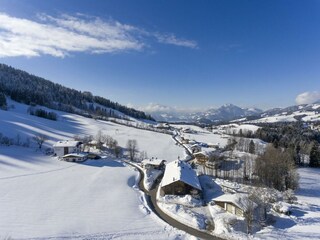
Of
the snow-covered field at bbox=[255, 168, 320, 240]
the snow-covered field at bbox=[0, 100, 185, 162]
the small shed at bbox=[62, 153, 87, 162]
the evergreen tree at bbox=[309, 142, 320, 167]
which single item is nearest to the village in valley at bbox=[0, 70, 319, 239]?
the snow-covered field at bbox=[255, 168, 320, 240]

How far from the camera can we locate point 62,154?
71625 mm

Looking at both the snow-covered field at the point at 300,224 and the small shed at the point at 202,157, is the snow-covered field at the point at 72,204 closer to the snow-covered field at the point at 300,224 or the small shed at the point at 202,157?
the snow-covered field at the point at 300,224

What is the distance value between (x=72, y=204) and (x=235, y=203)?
22.5 meters

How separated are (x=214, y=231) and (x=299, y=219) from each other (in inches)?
487

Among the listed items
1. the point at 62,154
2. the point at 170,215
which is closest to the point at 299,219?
the point at 170,215

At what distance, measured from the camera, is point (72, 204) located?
38.4 metres

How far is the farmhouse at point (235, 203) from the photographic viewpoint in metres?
37.2

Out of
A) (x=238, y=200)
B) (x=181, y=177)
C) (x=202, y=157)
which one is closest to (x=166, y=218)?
(x=238, y=200)

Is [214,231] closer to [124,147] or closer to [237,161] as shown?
[237,161]

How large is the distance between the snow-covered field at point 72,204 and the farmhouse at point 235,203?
9970 mm

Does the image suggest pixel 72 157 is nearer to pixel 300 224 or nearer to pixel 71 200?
pixel 71 200

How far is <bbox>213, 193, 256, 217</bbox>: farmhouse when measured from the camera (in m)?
37.2

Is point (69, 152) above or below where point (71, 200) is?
above

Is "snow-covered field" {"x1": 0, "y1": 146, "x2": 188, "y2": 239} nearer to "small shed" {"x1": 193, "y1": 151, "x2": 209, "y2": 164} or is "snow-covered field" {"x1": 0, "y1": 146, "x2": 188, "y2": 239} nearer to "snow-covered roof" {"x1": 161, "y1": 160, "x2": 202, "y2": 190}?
"snow-covered roof" {"x1": 161, "y1": 160, "x2": 202, "y2": 190}
